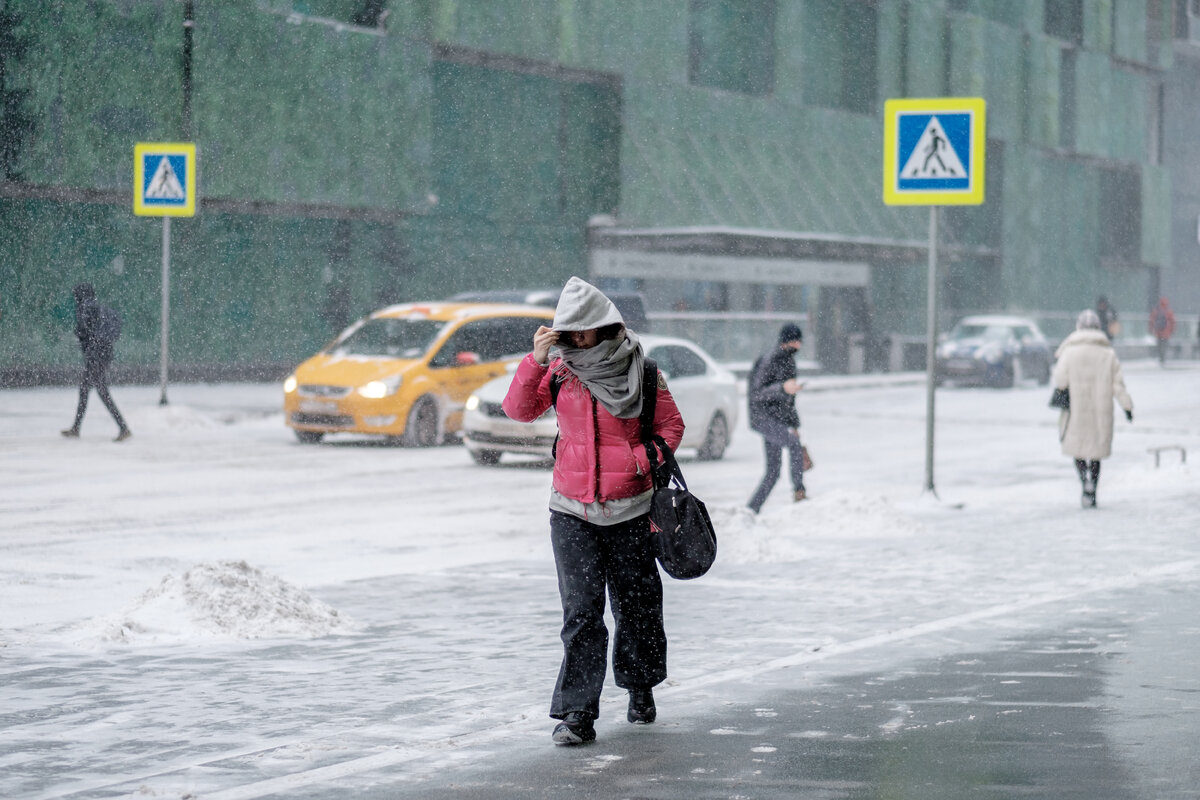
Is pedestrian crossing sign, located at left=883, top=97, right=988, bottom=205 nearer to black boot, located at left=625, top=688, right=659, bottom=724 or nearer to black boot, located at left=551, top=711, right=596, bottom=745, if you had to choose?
black boot, located at left=625, top=688, right=659, bottom=724

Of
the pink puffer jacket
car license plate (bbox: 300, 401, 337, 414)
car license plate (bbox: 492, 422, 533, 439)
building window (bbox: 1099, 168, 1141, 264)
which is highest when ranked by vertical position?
building window (bbox: 1099, 168, 1141, 264)

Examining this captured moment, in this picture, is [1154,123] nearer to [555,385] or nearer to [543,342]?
[555,385]

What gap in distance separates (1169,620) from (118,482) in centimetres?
959

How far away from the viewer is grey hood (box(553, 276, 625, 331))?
23.0ft

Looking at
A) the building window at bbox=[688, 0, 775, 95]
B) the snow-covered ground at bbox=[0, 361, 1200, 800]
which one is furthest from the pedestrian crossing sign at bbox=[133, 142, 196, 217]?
the building window at bbox=[688, 0, 775, 95]

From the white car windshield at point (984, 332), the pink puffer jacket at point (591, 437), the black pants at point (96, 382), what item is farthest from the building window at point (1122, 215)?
the pink puffer jacket at point (591, 437)

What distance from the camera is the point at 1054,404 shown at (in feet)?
54.7

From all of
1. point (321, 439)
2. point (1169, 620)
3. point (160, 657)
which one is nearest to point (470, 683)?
point (160, 657)

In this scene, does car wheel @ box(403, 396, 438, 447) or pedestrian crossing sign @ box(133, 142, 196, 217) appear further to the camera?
pedestrian crossing sign @ box(133, 142, 196, 217)

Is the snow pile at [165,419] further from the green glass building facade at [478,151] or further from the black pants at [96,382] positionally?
the green glass building facade at [478,151]

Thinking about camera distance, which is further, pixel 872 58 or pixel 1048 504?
pixel 872 58

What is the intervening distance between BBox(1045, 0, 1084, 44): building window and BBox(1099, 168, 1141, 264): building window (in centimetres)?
515

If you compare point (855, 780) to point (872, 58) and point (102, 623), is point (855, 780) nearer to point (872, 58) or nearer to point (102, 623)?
point (102, 623)

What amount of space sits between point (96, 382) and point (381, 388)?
288 centimetres
